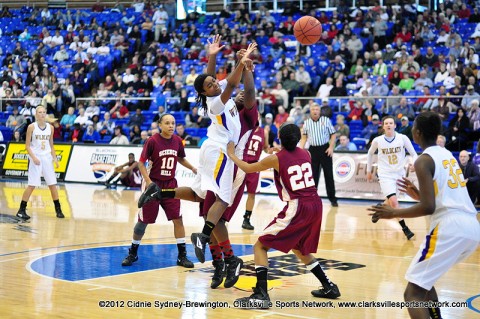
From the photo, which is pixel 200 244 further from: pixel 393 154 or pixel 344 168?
pixel 344 168

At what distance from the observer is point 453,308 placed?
20.2ft

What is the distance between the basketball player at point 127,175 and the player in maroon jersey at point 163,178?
10761mm

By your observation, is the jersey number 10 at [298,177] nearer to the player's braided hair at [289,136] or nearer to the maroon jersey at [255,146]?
the player's braided hair at [289,136]

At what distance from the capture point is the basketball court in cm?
601

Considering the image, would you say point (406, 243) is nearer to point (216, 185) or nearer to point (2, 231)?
point (216, 185)

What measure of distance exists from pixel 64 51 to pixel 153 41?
11.7 ft

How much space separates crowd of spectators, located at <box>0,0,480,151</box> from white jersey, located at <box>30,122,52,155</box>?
719 cm

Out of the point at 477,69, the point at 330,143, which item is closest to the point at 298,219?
the point at 330,143

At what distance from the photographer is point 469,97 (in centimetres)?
1645

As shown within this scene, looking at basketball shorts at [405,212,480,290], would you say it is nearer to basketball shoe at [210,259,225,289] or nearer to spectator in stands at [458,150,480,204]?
basketball shoe at [210,259,225,289]

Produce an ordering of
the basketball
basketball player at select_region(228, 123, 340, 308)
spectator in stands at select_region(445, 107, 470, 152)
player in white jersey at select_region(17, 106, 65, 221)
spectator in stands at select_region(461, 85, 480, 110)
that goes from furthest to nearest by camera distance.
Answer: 1. spectator in stands at select_region(461, 85, 480, 110)
2. spectator in stands at select_region(445, 107, 470, 152)
3. player in white jersey at select_region(17, 106, 65, 221)
4. the basketball
5. basketball player at select_region(228, 123, 340, 308)

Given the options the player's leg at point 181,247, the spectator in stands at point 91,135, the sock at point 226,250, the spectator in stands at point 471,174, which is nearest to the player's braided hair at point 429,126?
the sock at point 226,250

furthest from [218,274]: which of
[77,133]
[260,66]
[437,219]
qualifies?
[260,66]

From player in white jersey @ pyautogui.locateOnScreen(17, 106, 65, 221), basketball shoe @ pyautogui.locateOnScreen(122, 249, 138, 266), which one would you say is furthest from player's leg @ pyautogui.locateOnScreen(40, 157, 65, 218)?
basketball shoe @ pyautogui.locateOnScreen(122, 249, 138, 266)
